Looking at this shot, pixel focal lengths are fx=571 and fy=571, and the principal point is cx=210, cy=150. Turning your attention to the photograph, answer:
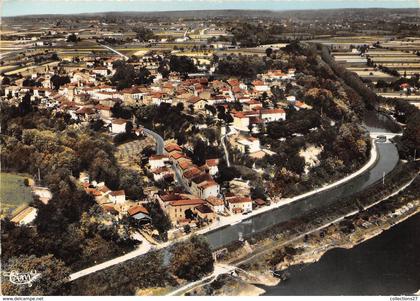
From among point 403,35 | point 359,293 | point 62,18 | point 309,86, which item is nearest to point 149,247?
point 359,293

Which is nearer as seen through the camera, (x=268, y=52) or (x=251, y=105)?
(x=251, y=105)

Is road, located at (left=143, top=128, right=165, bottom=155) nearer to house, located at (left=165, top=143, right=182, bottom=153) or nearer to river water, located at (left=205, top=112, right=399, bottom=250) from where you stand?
house, located at (left=165, top=143, right=182, bottom=153)

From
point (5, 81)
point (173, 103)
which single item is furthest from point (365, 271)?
point (5, 81)

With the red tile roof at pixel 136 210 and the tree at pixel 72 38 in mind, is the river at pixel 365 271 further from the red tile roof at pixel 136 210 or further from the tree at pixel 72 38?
the tree at pixel 72 38

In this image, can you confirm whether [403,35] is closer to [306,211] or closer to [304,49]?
[304,49]

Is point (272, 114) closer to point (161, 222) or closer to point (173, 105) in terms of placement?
point (173, 105)

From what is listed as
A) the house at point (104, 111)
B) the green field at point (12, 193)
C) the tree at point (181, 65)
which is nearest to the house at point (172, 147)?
the house at point (104, 111)
